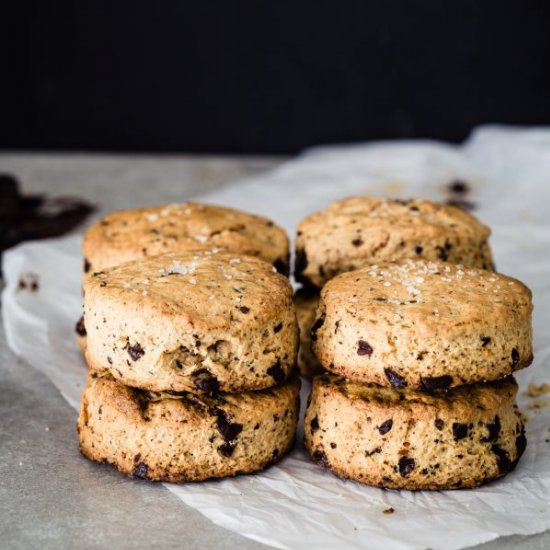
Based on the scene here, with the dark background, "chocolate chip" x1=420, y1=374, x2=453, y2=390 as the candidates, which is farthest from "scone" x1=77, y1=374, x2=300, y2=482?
the dark background

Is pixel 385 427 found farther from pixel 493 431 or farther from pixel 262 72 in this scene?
pixel 262 72

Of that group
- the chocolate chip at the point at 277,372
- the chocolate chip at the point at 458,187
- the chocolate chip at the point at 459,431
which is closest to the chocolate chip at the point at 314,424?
the chocolate chip at the point at 277,372

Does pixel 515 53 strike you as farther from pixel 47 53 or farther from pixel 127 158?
pixel 47 53

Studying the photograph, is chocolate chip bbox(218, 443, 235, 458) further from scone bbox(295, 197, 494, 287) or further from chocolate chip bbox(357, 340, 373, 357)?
scone bbox(295, 197, 494, 287)

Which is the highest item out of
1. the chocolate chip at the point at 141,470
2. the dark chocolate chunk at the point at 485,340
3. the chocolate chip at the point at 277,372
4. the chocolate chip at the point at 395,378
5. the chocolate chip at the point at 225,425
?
the dark chocolate chunk at the point at 485,340

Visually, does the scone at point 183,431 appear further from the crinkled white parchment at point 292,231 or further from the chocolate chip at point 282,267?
the chocolate chip at point 282,267

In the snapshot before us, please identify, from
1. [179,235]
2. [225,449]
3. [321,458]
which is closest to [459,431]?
[321,458]

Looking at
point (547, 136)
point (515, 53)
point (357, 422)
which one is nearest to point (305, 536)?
point (357, 422)
